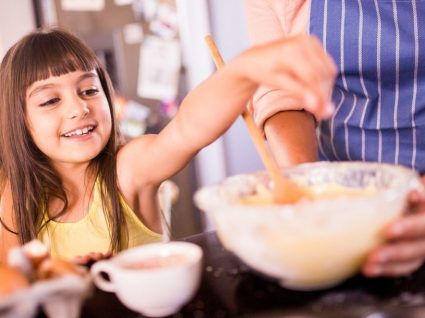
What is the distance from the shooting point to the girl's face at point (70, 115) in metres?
1.30

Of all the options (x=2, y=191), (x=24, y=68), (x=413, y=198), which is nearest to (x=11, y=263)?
(x=413, y=198)

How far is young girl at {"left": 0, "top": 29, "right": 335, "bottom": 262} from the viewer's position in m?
1.31

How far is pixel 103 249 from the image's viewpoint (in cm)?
133

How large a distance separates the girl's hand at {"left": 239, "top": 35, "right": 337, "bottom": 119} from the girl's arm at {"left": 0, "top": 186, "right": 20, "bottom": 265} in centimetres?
101

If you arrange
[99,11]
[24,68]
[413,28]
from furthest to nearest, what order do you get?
1. [99,11]
2. [24,68]
3. [413,28]

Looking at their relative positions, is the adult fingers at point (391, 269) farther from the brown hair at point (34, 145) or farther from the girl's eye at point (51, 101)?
the girl's eye at point (51, 101)

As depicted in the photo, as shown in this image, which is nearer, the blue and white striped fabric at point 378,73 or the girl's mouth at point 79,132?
the blue and white striped fabric at point 378,73

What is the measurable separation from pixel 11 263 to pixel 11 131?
0.88 meters

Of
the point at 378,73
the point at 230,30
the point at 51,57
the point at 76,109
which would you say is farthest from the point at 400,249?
the point at 230,30

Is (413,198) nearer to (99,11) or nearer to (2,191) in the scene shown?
(2,191)

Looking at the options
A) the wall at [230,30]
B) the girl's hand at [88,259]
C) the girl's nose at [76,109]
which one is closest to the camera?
the girl's hand at [88,259]

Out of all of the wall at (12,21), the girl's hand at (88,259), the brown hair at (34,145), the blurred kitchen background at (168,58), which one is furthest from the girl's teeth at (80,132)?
the blurred kitchen background at (168,58)

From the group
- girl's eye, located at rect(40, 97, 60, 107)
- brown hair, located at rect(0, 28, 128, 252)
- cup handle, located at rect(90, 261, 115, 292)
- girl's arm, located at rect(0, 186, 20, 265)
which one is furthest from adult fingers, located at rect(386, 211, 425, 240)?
girl's arm, located at rect(0, 186, 20, 265)

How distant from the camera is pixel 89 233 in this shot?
4.53ft
